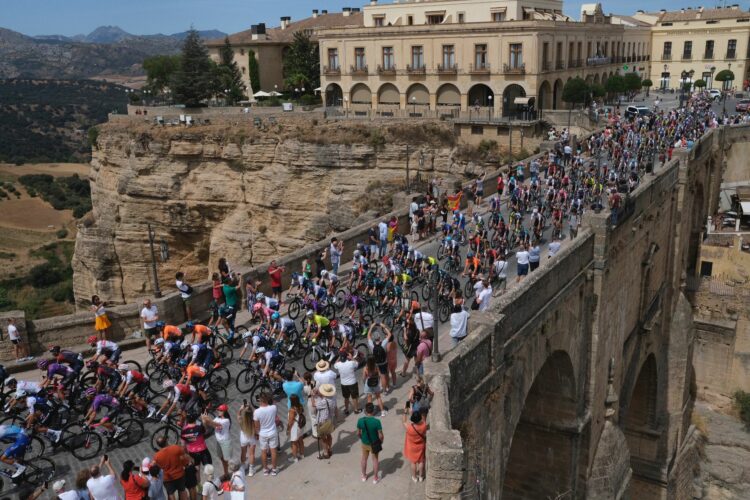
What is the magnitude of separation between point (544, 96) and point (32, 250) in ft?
186

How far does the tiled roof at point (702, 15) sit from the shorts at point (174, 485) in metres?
79.2

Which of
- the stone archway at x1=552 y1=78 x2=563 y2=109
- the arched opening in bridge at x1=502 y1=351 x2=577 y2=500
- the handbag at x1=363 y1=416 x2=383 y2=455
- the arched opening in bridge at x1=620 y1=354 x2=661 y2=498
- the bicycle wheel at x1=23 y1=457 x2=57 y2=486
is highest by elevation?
the stone archway at x1=552 y1=78 x2=563 y2=109

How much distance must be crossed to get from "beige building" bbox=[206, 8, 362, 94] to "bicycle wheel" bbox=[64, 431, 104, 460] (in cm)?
5695

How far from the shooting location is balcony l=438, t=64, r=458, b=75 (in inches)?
1993

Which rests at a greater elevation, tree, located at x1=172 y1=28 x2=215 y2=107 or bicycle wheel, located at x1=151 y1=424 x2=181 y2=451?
tree, located at x1=172 y1=28 x2=215 y2=107

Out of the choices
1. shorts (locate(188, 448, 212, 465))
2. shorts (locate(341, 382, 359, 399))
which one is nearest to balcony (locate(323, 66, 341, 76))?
shorts (locate(341, 382, 359, 399))

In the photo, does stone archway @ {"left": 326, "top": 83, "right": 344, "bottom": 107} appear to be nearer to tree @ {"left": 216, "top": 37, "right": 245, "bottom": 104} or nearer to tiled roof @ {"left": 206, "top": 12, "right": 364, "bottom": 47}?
tree @ {"left": 216, "top": 37, "right": 245, "bottom": 104}

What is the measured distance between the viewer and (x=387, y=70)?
176 ft

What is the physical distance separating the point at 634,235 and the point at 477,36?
32780mm

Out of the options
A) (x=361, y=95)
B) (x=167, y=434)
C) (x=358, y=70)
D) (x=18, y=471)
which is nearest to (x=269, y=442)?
(x=167, y=434)

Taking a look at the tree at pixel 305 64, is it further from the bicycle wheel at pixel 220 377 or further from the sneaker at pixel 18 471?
the sneaker at pixel 18 471

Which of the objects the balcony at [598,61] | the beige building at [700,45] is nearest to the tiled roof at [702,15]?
the beige building at [700,45]

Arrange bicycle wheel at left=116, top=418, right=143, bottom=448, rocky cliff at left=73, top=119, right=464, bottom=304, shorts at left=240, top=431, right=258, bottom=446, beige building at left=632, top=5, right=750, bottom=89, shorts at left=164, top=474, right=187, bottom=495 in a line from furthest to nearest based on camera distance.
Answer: beige building at left=632, top=5, right=750, bottom=89 → rocky cliff at left=73, top=119, right=464, bottom=304 → bicycle wheel at left=116, top=418, right=143, bottom=448 → shorts at left=240, top=431, right=258, bottom=446 → shorts at left=164, top=474, right=187, bottom=495

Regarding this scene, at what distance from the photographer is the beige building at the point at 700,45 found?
7281cm
